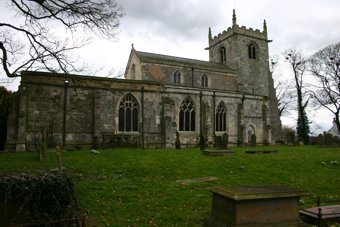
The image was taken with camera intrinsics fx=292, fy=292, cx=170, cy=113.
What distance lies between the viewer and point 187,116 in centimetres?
2673

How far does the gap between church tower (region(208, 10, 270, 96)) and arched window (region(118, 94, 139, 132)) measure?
1728 centimetres

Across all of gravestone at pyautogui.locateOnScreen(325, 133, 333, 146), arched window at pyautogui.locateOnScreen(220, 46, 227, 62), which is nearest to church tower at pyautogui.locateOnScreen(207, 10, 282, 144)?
arched window at pyautogui.locateOnScreen(220, 46, 227, 62)

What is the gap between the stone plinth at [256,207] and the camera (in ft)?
18.8

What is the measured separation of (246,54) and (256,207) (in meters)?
34.6

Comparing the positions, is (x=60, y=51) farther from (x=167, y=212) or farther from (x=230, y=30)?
(x=230, y=30)

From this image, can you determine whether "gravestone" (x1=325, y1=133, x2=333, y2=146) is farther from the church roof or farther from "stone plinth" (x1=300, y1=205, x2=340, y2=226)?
"stone plinth" (x1=300, y1=205, x2=340, y2=226)

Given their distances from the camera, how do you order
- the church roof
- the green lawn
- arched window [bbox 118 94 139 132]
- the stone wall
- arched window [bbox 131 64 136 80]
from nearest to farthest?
the green lawn
the stone wall
arched window [bbox 118 94 139 132]
the church roof
arched window [bbox 131 64 136 80]

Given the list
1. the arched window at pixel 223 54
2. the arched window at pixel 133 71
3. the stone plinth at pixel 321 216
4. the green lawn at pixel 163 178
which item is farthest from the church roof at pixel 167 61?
the stone plinth at pixel 321 216

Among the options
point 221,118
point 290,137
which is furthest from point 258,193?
point 290,137

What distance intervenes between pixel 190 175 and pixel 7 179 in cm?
739

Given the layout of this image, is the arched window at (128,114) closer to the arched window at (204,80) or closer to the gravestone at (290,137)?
the arched window at (204,80)

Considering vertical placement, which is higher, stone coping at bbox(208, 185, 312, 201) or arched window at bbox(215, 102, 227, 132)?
arched window at bbox(215, 102, 227, 132)

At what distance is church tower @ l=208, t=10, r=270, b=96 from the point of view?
37.2 m

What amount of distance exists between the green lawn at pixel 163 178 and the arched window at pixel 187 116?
1118 cm
